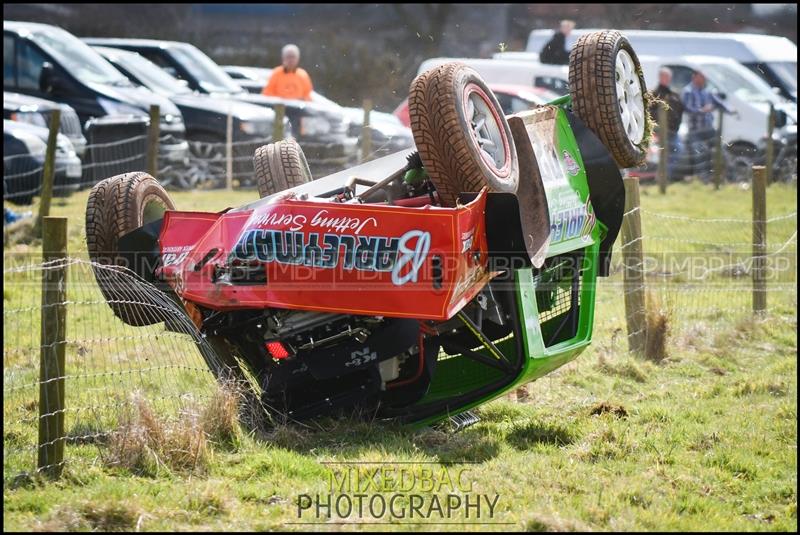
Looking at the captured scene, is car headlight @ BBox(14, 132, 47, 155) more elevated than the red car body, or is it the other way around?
car headlight @ BBox(14, 132, 47, 155)

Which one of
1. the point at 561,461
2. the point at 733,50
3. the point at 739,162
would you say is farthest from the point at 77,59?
the point at 561,461

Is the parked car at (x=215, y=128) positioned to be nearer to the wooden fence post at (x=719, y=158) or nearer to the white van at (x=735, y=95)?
the white van at (x=735, y=95)

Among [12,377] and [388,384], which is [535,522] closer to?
[388,384]

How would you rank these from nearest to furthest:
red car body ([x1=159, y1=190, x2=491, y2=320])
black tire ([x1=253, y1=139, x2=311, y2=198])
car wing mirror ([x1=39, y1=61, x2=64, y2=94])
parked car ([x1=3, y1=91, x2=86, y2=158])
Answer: red car body ([x1=159, y1=190, x2=491, y2=320])
black tire ([x1=253, y1=139, x2=311, y2=198])
parked car ([x1=3, y1=91, x2=86, y2=158])
car wing mirror ([x1=39, y1=61, x2=64, y2=94])

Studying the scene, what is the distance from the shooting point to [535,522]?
4.93 meters

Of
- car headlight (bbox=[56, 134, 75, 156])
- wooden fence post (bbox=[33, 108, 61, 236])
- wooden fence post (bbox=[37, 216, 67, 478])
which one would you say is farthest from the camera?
car headlight (bbox=[56, 134, 75, 156])

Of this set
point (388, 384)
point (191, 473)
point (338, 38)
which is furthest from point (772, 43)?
point (191, 473)

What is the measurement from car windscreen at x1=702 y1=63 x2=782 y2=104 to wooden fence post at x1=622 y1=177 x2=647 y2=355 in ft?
42.5

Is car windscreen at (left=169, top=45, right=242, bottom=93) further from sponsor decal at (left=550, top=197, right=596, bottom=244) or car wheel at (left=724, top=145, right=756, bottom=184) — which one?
sponsor decal at (left=550, top=197, right=596, bottom=244)

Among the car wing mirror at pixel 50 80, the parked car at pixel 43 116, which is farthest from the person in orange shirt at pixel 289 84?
the parked car at pixel 43 116

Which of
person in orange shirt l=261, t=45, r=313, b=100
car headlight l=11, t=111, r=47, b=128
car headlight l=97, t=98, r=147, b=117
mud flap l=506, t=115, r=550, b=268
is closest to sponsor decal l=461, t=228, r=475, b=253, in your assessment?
mud flap l=506, t=115, r=550, b=268

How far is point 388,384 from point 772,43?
19.5m

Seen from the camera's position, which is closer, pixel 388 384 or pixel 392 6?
pixel 388 384

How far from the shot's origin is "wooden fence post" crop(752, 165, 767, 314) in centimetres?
1027
